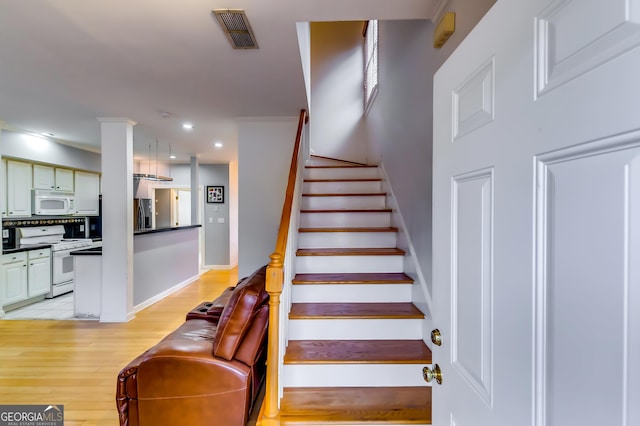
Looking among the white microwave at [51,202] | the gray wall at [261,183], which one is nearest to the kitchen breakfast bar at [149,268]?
the white microwave at [51,202]

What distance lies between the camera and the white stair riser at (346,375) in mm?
1862

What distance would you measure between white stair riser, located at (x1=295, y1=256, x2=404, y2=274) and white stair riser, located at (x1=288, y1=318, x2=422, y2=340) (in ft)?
1.89

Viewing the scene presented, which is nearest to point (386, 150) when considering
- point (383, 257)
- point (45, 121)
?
point (383, 257)

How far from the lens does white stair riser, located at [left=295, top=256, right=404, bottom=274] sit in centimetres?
264

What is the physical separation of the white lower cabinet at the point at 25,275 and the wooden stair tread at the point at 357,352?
4375mm

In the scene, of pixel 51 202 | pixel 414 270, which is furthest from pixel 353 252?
pixel 51 202

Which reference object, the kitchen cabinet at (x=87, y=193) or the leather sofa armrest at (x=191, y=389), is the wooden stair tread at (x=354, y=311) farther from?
the kitchen cabinet at (x=87, y=193)

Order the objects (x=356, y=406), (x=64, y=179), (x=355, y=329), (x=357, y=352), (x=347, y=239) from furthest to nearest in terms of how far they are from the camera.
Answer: (x=64, y=179)
(x=347, y=239)
(x=355, y=329)
(x=357, y=352)
(x=356, y=406)

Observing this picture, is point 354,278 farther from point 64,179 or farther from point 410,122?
point 64,179

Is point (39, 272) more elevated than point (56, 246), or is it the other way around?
point (56, 246)

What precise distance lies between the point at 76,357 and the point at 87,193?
12.8 ft

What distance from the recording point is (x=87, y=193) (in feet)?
19.2

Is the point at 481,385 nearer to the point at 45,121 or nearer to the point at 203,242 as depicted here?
the point at 45,121

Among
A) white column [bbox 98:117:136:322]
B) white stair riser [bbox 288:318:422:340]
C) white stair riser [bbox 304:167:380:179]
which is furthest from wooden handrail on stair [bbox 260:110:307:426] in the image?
white column [bbox 98:117:136:322]
